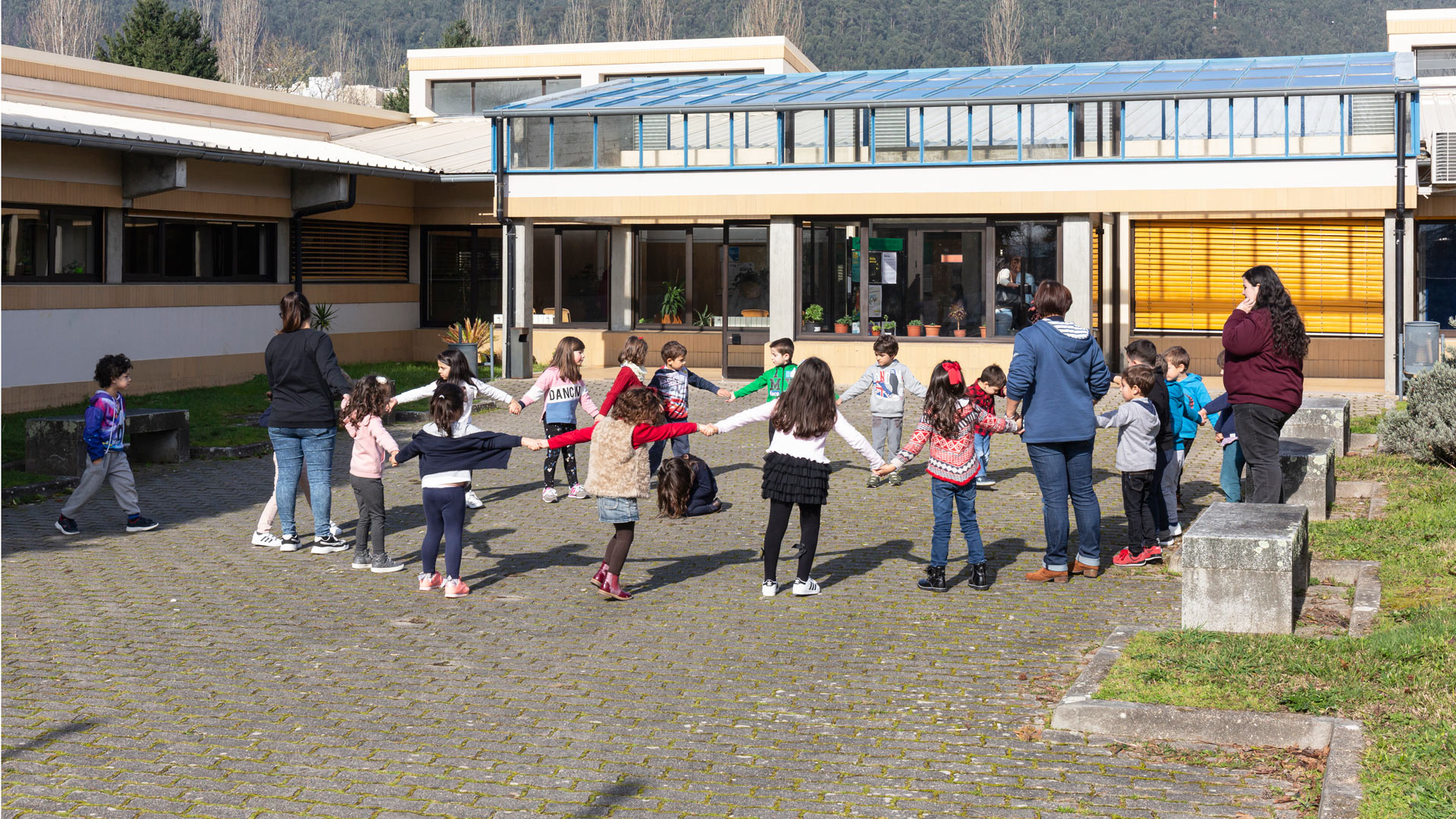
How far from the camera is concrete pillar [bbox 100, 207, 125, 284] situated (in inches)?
781

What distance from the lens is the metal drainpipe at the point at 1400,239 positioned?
64.9 ft

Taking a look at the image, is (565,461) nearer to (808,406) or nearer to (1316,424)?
(808,406)

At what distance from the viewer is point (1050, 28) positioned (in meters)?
114

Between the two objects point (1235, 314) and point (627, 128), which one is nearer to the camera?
point (1235, 314)

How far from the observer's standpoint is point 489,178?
2423 centimetres

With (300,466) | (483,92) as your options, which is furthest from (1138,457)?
(483,92)

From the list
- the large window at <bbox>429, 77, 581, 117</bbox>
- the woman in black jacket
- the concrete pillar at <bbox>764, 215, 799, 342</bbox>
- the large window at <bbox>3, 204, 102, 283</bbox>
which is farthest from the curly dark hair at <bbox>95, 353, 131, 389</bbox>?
the large window at <bbox>429, 77, 581, 117</bbox>

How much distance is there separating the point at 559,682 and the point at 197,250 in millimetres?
17029

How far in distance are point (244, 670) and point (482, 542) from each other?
3.56 metres

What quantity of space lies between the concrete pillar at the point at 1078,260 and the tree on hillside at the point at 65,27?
6360cm

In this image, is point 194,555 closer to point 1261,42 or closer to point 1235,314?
point 1235,314

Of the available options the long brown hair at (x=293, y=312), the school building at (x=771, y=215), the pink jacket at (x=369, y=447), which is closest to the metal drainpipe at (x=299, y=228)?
the school building at (x=771, y=215)

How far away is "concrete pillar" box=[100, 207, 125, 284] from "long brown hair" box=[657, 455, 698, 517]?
1372 cm

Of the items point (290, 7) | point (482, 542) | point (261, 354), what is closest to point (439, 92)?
point (261, 354)
